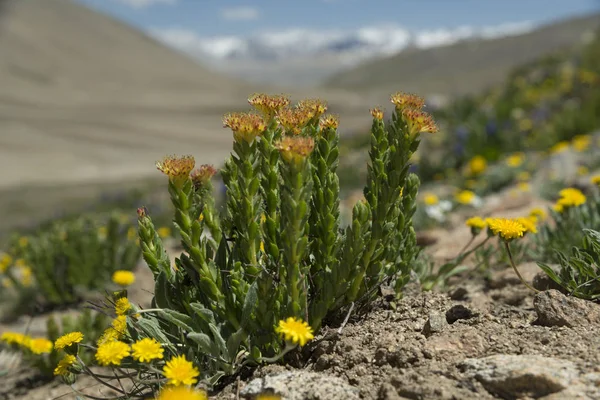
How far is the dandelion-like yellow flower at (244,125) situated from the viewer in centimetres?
224

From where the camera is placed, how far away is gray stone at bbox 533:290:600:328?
231 cm

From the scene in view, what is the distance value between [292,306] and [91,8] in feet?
377

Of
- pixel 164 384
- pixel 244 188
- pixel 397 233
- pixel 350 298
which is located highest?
pixel 244 188

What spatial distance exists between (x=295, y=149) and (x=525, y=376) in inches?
43.0

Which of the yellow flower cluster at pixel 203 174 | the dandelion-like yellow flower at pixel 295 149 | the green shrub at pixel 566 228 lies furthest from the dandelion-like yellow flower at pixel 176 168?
the green shrub at pixel 566 228

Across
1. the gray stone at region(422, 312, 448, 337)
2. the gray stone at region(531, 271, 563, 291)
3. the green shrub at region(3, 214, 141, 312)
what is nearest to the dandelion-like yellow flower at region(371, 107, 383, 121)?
the gray stone at region(422, 312, 448, 337)

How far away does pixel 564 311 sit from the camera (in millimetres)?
2334

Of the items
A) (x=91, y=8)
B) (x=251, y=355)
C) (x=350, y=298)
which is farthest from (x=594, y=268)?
(x=91, y=8)

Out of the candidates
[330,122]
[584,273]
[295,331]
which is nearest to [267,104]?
[330,122]

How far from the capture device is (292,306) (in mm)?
2205

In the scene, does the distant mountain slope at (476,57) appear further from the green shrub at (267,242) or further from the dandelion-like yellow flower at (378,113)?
the green shrub at (267,242)

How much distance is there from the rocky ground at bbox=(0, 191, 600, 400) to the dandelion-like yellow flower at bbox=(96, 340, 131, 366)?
380 mm

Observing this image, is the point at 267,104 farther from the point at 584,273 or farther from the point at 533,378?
the point at 584,273

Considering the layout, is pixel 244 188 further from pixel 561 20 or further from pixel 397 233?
pixel 561 20
